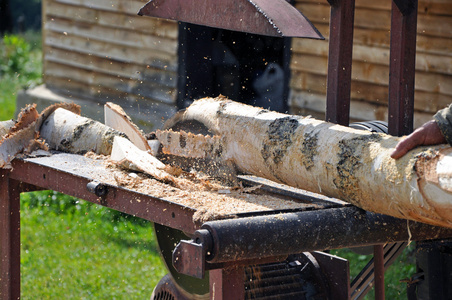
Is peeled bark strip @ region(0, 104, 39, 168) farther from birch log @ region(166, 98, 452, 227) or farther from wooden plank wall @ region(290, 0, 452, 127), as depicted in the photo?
wooden plank wall @ region(290, 0, 452, 127)

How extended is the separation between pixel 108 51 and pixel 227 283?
20.2ft

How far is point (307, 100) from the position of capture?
20.6 ft

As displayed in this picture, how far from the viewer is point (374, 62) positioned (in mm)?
5750

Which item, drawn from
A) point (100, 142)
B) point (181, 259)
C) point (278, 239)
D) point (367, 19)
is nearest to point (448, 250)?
point (278, 239)

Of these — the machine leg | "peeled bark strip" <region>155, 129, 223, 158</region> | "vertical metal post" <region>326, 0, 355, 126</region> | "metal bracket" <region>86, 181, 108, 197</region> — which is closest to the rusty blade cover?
"vertical metal post" <region>326, 0, 355, 126</region>

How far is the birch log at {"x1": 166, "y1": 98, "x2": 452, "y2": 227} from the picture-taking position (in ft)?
7.84

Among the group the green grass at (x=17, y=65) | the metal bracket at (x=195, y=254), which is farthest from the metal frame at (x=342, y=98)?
the green grass at (x=17, y=65)

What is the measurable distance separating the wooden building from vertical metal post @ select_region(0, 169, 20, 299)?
3.25 m

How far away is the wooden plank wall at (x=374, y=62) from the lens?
5262mm

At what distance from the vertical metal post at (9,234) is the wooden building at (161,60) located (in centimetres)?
325

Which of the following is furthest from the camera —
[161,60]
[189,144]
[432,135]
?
[161,60]

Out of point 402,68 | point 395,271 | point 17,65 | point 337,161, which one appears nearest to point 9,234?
point 337,161

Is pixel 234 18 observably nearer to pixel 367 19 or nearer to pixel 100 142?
pixel 100 142

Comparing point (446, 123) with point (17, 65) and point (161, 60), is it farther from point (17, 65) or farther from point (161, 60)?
point (17, 65)
